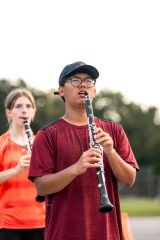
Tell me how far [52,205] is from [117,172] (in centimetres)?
49

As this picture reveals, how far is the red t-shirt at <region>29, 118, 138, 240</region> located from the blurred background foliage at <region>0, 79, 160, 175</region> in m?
76.0

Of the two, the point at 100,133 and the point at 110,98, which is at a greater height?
the point at 110,98

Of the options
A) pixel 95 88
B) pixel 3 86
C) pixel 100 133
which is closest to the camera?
pixel 100 133

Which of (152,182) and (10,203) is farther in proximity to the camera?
(152,182)

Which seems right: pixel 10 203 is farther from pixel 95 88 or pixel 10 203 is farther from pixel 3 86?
pixel 3 86

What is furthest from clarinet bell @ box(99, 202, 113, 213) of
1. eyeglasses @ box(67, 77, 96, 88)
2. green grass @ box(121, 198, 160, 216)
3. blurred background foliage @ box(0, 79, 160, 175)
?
blurred background foliage @ box(0, 79, 160, 175)

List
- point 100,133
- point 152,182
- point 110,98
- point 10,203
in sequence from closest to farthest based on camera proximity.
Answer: point 100,133, point 10,203, point 152,182, point 110,98

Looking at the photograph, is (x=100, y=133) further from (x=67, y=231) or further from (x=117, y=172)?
(x=67, y=231)

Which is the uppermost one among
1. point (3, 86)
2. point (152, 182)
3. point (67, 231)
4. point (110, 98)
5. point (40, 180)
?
point (110, 98)

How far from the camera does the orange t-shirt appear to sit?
21.9 ft

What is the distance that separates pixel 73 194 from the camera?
4.72m

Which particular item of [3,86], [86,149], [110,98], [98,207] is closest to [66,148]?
[86,149]

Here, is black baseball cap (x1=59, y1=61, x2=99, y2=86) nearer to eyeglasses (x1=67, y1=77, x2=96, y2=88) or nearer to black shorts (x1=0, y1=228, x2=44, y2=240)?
eyeglasses (x1=67, y1=77, x2=96, y2=88)

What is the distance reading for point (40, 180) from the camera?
15.4 ft
